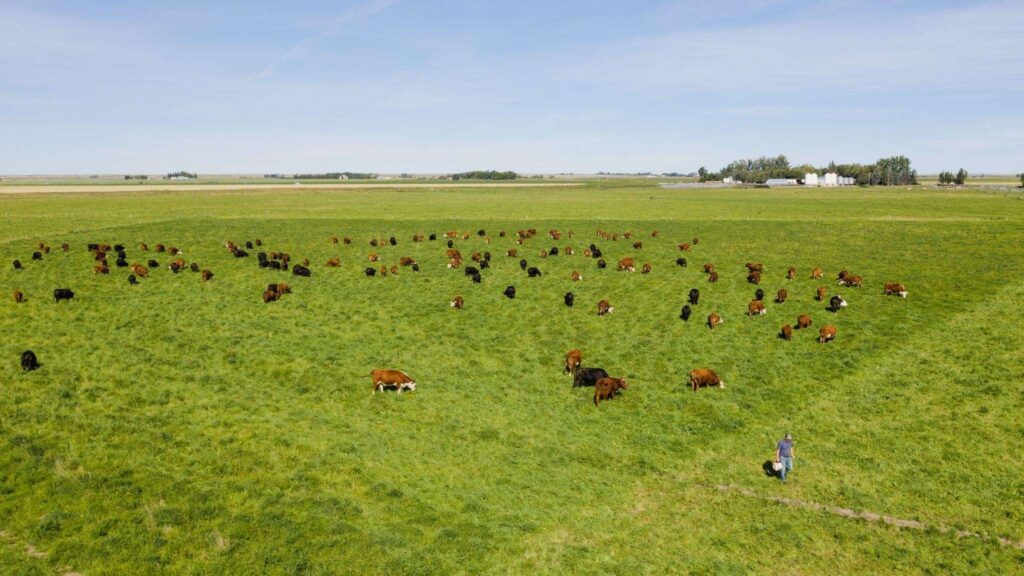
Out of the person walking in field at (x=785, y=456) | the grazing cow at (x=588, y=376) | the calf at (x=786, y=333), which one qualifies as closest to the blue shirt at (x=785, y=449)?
the person walking in field at (x=785, y=456)

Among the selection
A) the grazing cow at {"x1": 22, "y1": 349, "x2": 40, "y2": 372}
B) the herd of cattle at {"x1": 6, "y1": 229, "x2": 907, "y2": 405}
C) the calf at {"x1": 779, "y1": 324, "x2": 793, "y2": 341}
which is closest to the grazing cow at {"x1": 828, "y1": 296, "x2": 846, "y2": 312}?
the herd of cattle at {"x1": 6, "y1": 229, "x2": 907, "y2": 405}

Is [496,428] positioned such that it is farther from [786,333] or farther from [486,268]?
[486,268]

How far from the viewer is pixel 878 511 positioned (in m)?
14.5

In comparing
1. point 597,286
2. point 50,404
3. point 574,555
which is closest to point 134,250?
point 50,404

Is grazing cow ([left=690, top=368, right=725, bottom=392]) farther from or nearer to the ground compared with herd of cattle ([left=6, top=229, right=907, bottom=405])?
nearer to the ground

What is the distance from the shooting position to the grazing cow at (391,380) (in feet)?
68.8

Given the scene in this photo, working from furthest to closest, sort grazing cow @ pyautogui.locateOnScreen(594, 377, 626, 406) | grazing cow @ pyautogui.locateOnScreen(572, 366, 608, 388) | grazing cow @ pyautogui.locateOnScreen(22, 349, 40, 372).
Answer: grazing cow @ pyautogui.locateOnScreen(572, 366, 608, 388)
grazing cow @ pyautogui.locateOnScreen(22, 349, 40, 372)
grazing cow @ pyautogui.locateOnScreen(594, 377, 626, 406)

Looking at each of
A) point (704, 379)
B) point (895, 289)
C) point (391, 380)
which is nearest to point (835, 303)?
point (895, 289)

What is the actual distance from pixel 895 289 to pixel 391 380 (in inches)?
1105

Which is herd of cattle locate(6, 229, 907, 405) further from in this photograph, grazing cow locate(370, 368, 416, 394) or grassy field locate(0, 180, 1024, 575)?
grassy field locate(0, 180, 1024, 575)

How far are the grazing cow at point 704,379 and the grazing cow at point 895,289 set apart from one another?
16.7m

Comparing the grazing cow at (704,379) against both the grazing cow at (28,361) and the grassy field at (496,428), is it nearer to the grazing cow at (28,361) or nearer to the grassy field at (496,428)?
the grassy field at (496,428)

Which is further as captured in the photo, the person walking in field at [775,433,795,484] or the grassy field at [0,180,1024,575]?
the person walking in field at [775,433,795,484]

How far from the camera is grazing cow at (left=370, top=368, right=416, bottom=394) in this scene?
68.8ft
